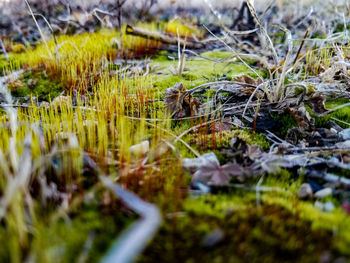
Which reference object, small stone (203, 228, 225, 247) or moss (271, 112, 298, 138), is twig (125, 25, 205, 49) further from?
small stone (203, 228, 225, 247)

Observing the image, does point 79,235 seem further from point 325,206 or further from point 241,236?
point 325,206

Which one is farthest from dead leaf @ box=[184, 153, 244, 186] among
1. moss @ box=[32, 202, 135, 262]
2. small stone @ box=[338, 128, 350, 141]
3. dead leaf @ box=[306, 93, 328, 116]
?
dead leaf @ box=[306, 93, 328, 116]

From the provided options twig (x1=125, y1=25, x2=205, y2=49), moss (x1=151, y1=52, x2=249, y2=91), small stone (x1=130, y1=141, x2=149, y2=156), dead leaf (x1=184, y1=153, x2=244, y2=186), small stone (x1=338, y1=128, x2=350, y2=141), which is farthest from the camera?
twig (x1=125, y1=25, x2=205, y2=49)

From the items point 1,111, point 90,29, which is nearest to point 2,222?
point 1,111

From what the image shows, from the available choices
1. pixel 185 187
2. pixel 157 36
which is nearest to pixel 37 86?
pixel 157 36

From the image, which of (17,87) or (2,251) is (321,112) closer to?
(2,251)

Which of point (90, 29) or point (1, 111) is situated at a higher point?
point (90, 29)

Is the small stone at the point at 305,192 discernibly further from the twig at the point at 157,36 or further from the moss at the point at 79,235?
the twig at the point at 157,36

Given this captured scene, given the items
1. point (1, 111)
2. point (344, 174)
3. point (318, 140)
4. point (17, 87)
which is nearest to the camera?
point (344, 174)
